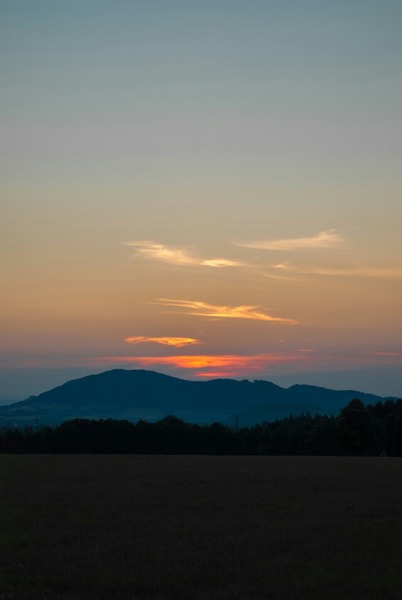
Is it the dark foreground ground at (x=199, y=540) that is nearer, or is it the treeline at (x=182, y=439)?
the dark foreground ground at (x=199, y=540)

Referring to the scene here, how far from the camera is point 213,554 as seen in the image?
19609 millimetres

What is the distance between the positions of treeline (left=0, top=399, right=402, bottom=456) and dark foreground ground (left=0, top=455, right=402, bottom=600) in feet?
204

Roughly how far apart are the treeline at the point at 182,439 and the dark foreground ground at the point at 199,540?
62.1m

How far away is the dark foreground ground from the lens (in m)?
16.1

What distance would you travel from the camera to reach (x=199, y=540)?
21.6 metres

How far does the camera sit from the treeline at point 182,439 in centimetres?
10238

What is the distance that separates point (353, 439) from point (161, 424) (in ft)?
111

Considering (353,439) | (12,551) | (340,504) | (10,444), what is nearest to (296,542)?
(12,551)

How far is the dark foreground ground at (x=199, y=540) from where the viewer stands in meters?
16.1

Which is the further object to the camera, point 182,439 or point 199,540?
point 182,439

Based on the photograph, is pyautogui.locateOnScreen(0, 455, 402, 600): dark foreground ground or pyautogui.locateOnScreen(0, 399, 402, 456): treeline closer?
pyautogui.locateOnScreen(0, 455, 402, 600): dark foreground ground

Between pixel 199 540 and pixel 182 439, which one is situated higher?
pixel 199 540

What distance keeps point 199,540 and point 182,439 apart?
3548 inches

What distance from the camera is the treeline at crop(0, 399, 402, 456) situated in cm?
10238
